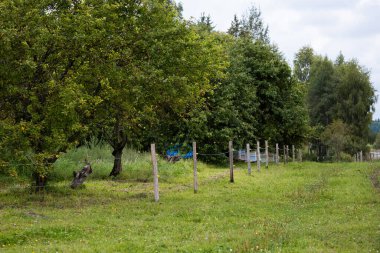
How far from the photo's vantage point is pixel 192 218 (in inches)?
499

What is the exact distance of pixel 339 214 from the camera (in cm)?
1323

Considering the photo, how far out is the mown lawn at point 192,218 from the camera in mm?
9492

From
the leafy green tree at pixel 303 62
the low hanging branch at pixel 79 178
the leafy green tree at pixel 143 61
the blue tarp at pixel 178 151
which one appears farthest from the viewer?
the leafy green tree at pixel 303 62

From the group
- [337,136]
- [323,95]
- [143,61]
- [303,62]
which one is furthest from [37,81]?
[303,62]

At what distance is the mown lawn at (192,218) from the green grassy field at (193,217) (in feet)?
0.07

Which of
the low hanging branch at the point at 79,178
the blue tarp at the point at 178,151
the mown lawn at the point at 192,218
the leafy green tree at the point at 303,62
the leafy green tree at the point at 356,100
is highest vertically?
the leafy green tree at the point at 303,62

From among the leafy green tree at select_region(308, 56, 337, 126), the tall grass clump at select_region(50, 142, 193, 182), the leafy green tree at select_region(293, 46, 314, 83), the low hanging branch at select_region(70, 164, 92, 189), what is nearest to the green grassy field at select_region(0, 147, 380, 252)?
the low hanging branch at select_region(70, 164, 92, 189)

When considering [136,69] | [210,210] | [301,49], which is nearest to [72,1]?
[136,69]

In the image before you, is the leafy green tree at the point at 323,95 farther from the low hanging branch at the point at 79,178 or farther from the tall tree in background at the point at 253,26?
the low hanging branch at the point at 79,178

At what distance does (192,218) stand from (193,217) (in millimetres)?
135

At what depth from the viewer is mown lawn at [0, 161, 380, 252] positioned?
949 centimetres

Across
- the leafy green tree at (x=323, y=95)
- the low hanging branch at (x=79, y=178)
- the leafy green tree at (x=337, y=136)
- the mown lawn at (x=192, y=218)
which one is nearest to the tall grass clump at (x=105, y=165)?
the mown lawn at (x=192, y=218)

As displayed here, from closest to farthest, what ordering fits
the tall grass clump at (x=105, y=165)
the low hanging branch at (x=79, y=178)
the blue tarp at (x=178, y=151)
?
the low hanging branch at (x=79, y=178) → the tall grass clump at (x=105, y=165) → the blue tarp at (x=178, y=151)

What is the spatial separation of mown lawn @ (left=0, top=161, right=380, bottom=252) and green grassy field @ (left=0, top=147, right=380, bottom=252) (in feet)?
0.07
